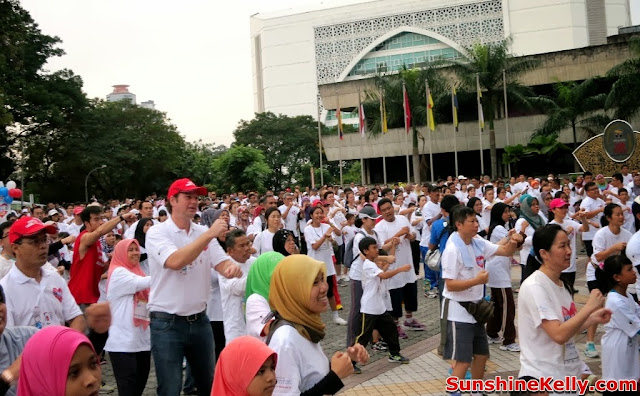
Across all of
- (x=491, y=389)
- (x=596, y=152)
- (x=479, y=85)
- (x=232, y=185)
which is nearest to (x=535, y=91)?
(x=479, y=85)

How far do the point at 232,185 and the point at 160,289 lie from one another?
38.3m

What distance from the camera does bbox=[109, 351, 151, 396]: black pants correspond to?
5324 mm

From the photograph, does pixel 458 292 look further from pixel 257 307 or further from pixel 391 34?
pixel 391 34

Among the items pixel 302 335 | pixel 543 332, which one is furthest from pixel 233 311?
pixel 543 332

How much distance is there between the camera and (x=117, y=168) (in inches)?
1671

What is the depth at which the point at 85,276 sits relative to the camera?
684cm

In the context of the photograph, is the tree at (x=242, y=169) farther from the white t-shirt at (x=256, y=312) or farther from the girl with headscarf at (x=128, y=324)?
the white t-shirt at (x=256, y=312)

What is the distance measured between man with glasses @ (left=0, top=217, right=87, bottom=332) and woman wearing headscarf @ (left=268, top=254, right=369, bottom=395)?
1.58 meters

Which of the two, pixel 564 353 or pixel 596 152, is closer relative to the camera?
pixel 564 353

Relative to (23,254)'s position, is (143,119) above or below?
above

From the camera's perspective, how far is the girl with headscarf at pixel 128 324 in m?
5.38

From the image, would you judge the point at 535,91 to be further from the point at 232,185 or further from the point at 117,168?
the point at 117,168

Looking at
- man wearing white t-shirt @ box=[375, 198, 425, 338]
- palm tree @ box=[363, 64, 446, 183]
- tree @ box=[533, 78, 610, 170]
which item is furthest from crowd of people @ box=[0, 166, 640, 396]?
palm tree @ box=[363, 64, 446, 183]

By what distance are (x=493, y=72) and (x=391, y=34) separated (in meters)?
44.3
